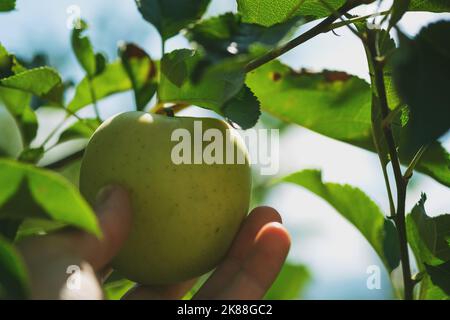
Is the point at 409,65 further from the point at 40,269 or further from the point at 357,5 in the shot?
the point at 40,269

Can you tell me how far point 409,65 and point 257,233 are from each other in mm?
398

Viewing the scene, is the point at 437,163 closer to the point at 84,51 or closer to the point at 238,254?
the point at 238,254

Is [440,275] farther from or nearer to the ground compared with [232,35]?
nearer to the ground

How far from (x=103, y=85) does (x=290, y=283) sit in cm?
71

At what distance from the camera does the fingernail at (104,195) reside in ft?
2.85

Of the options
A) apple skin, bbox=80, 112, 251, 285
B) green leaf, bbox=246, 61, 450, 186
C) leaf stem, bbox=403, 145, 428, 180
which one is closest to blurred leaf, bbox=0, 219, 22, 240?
apple skin, bbox=80, 112, 251, 285

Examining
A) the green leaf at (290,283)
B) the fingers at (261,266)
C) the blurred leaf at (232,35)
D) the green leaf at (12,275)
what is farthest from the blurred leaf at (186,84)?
the green leaf at (290,283)

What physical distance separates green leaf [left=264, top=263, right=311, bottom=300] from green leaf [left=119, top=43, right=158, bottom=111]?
25.5 inches

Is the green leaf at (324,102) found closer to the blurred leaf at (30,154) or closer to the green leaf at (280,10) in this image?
the green leaf at (280,10)

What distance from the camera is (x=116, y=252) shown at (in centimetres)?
88

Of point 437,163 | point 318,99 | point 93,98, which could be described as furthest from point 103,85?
point 437,163

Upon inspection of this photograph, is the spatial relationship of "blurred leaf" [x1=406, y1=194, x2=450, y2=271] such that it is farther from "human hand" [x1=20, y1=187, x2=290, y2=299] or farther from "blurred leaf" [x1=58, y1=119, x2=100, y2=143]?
"blurred leaf" [x1=58, y1=119, x2=100, y2=143]

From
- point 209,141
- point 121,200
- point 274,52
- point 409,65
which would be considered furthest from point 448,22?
point 121,200

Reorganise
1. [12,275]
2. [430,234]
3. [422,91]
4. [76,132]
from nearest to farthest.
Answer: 1. [12,275]
2. [422,91]
3. [430,234]
4. [76,132]
